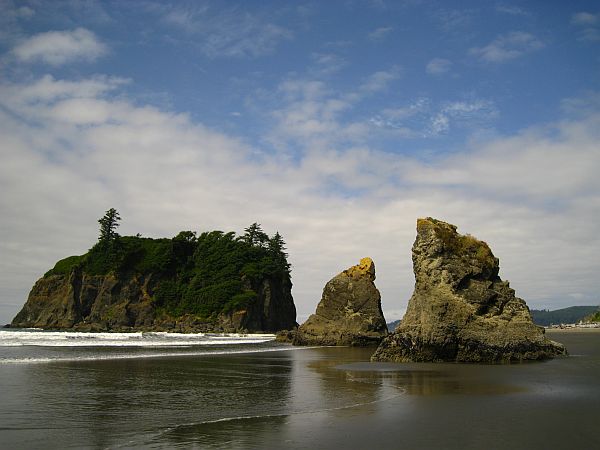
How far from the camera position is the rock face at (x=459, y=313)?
26.3 meters

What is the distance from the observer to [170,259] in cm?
10812

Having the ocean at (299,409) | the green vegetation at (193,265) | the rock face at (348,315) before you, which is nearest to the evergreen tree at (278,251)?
the green vegetation at (193,265)

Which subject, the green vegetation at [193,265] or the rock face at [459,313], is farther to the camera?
the green vegetation at [193,265]

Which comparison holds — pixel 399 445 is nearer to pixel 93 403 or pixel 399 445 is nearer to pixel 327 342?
pixel 93 403

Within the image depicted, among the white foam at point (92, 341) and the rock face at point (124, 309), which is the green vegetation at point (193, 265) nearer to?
the rock face at point (124, 309)

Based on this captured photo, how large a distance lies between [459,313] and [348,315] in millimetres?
28213

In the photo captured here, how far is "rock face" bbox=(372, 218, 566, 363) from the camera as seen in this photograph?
86.4ft

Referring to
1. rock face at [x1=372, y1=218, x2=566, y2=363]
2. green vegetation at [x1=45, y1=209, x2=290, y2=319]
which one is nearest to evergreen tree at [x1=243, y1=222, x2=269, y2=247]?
green vegetation at [x1=45, y1=209, x2=290, y2=319]

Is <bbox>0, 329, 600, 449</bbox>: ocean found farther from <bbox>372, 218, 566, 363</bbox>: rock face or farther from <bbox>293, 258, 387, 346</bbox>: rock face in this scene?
<bbox>293, 258, 387, 346</bbox>: rock face

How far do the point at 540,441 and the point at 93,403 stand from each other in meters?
10.2

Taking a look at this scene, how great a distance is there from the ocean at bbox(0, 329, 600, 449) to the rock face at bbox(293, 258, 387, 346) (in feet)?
101

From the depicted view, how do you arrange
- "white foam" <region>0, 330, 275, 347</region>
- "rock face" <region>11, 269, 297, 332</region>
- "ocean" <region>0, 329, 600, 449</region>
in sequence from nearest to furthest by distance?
"ocean" <region>0, 329, 600, 449</region>
"white foam" <region>0, 330, 275, 347</region>
"rock face" <region>11, 269, 297, 332</region>

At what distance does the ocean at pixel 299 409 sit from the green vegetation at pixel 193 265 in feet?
254

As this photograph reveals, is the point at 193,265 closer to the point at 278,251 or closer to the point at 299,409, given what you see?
the point at 278,251
